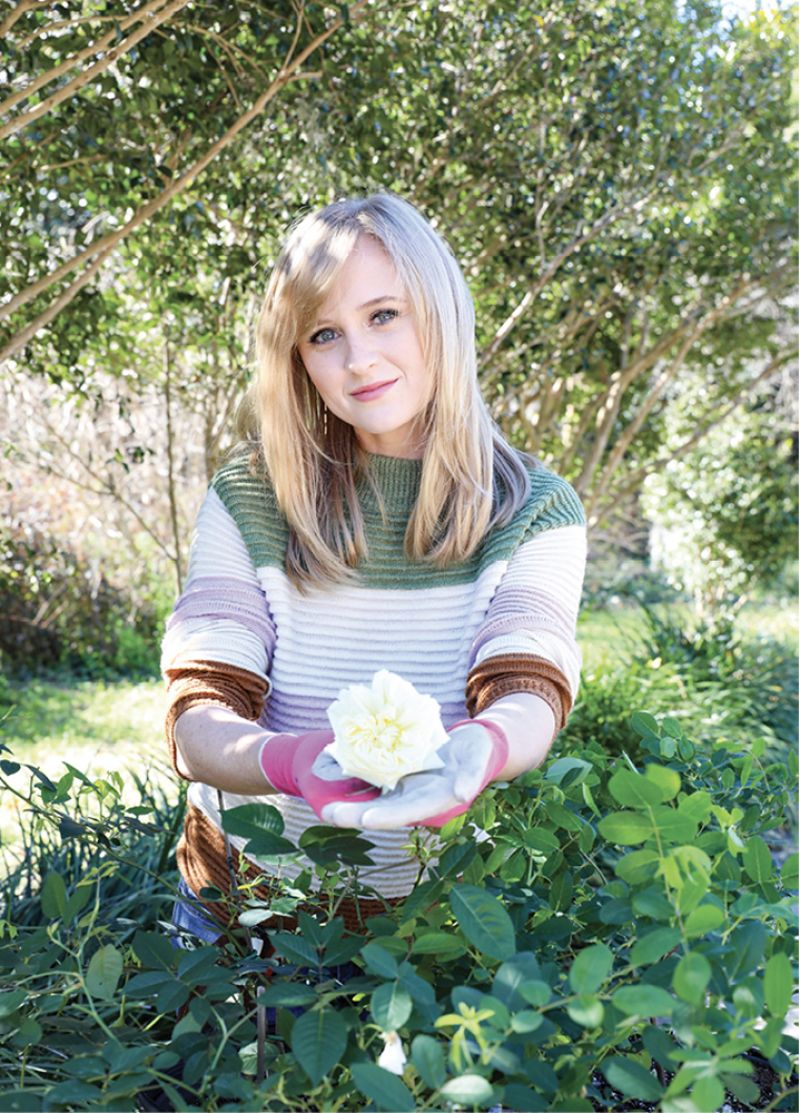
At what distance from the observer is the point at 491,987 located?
3.32 ft

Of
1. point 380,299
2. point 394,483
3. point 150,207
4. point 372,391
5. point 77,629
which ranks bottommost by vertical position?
point 77,629

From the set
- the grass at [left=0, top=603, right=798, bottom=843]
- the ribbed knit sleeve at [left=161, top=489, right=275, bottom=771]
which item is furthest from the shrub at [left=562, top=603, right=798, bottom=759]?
the ribbed knit sleeve at [left=161, top=489, right=275, bottom=771]

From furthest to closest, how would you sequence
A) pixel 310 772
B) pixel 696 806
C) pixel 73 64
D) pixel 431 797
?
1. pixel 73 64
2. pixel 310 772
3. pixel 431 797
4. pixel 696 806

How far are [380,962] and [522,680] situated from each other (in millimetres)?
707

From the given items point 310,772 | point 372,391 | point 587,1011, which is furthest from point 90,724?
point 587,1011

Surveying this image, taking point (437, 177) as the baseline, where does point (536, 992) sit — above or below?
below

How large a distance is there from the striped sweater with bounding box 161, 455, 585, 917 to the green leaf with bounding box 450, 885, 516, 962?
689 mm

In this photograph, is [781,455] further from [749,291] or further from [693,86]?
[693,86]

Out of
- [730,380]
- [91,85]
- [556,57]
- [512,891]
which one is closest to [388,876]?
[512,891]

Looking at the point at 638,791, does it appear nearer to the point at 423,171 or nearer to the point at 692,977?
the point at 692,977

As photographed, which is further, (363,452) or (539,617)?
(363,452)

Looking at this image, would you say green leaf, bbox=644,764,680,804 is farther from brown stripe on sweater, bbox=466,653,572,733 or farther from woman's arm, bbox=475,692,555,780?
brown stripe on sweater, bbox=466,653,572,733

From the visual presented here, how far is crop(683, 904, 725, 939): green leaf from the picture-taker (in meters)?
0.86

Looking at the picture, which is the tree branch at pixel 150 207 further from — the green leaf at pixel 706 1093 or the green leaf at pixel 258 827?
the green leaf at pixel 706 1093
